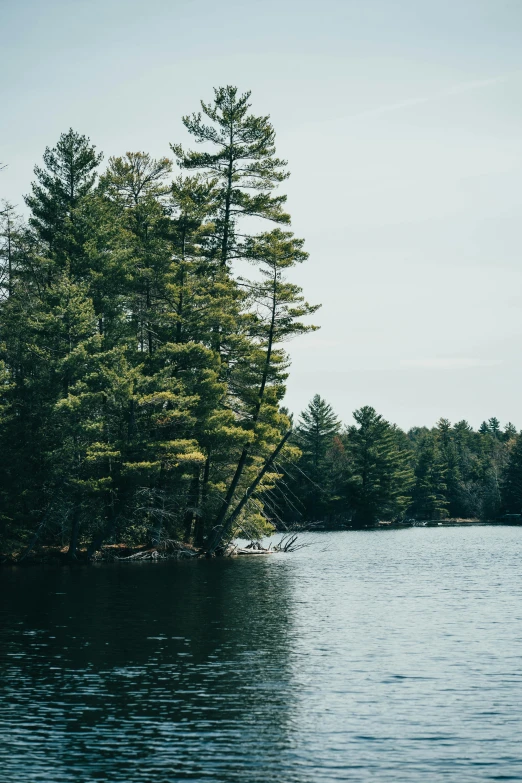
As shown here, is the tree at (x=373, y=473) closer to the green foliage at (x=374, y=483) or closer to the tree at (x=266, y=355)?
the green foliage at (x=374, y=483)

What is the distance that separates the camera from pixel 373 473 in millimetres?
119188

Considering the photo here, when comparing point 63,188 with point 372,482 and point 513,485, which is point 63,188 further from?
point 513,485

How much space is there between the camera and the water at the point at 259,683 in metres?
13.8

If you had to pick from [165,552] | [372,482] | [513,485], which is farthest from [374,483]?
[165,552]

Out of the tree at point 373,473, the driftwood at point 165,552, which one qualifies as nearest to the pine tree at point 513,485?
the tree at point 373,473

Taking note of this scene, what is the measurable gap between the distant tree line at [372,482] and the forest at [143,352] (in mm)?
53409

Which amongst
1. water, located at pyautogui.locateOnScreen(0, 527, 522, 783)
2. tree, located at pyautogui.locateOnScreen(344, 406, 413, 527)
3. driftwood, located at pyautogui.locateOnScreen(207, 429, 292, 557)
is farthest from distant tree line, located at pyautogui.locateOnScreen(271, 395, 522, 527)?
water, located at pyautogui.locateOnScreen(0, 527, 522, 783)

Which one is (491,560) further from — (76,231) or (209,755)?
(209,755)

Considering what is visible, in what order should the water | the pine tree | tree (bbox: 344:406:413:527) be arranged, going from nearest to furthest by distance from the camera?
the water, tree (bbox: 344:406:413:527), the pine tree

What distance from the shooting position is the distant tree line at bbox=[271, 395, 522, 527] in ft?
392

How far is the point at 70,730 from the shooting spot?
15.4m

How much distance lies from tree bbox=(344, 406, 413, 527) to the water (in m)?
81.2

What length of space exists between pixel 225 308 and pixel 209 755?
41.5 meters

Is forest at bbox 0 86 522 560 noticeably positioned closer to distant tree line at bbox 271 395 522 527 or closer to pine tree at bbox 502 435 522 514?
distant tree line at bbox 271 395 522 527
